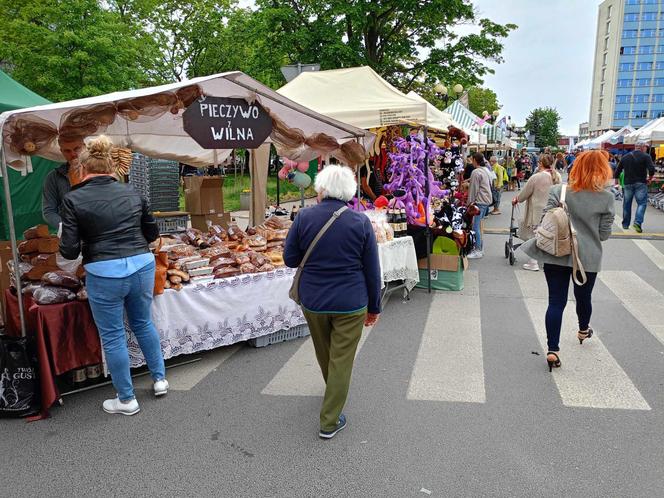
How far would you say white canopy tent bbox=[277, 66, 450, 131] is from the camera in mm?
7164

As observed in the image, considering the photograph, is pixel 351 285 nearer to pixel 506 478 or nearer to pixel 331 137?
pixel 506 478

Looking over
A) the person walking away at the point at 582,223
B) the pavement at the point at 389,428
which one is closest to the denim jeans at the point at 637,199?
the pavement at the point at 389,428

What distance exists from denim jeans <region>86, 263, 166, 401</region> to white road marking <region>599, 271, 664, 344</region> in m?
4.97

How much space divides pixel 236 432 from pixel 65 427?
1.22m

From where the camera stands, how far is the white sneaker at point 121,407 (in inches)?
143

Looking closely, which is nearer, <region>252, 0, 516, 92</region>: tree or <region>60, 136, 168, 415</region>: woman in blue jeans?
<region>60, 136, 168, 415</region>: woman in blue jeans

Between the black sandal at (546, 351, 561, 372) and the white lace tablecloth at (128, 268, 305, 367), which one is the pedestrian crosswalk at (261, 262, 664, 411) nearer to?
the black sandal at (546, 351, 561, 372)

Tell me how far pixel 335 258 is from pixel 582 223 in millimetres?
2431

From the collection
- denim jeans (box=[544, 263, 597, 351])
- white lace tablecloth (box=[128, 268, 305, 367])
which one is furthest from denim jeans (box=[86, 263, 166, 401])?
denim jeans (box=[544, 263, 597, 351])

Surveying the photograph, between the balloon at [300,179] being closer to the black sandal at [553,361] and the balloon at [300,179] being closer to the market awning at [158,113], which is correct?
the market awning at [158,113]

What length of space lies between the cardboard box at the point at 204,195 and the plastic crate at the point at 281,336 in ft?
13.7

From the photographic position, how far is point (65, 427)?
3.48 m

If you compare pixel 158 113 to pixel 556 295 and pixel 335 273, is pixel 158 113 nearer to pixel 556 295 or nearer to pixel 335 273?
pixel 335 273

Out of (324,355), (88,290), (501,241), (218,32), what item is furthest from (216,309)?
(218,32)
